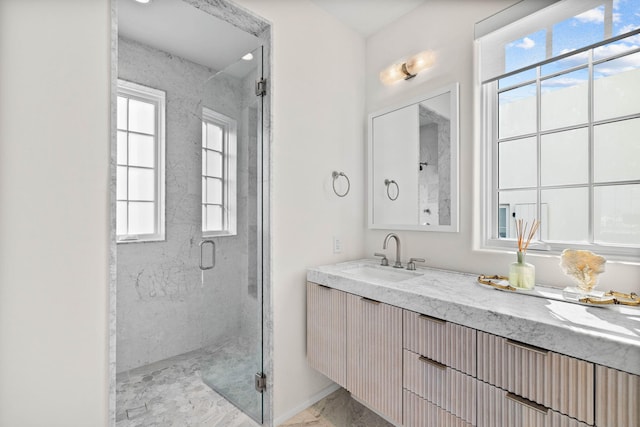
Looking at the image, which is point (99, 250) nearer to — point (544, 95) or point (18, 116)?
point (18, 116)

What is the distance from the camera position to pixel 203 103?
7.32 feet

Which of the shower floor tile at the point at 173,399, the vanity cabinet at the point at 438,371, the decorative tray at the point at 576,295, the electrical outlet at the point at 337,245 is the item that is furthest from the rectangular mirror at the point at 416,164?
the shower floor tile at the point at 173,399

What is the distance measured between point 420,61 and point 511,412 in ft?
6.46

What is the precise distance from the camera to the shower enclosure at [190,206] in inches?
72.7

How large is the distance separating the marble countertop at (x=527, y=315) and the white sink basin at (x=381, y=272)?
264 mm

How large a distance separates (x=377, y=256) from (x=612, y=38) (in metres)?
1.71

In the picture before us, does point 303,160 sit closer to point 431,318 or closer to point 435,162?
point 435,162

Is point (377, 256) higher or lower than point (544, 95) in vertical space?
lower

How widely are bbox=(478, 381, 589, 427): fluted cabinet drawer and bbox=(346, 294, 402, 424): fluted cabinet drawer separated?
14.7 inches

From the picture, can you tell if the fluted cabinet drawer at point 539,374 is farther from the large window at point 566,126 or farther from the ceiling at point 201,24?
the ceiling at point 201,24

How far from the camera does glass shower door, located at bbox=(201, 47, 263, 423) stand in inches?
71.6

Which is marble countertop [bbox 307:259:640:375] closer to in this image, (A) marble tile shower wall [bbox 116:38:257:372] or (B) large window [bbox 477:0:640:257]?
(B) large window [bbox 477:0:640:257]

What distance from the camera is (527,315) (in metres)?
1.02

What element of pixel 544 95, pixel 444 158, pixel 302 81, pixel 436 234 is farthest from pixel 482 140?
pixel 302 81
